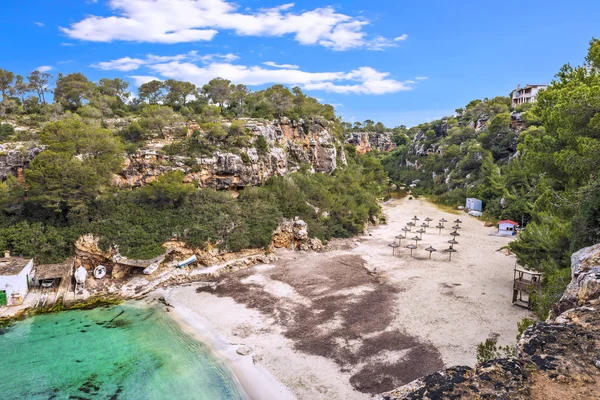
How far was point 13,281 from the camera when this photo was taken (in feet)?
66.6

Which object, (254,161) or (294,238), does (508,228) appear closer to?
(294,238)

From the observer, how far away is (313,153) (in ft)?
154

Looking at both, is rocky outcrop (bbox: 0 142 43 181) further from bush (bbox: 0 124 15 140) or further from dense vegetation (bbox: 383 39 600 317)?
dense vegetation (bbox: 383 39 600 317)

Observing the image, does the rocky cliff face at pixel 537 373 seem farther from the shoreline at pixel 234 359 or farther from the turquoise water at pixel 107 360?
the turquoise water at pixel 107 360

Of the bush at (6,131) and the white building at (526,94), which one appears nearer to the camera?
the bush at (6,131)

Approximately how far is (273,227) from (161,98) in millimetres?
33786

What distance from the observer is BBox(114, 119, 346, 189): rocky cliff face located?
30.2 metres

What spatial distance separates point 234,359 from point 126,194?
18586 millimetres

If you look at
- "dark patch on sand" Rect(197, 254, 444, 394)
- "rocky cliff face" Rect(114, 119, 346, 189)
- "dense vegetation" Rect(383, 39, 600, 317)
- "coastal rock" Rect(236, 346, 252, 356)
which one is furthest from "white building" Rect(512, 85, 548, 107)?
"coastal rock" Rect(236, 346, 252, 356)

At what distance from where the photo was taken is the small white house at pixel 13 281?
20.0 meters

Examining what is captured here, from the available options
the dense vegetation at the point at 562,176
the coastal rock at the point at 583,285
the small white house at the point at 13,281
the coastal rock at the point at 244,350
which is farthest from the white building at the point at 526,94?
the small white house at the point at 13,281

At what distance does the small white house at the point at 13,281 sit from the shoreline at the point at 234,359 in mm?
9140

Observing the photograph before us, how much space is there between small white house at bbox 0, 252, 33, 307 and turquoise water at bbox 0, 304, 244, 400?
2446 mm

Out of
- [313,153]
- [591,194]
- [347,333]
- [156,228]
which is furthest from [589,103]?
[313,153]
